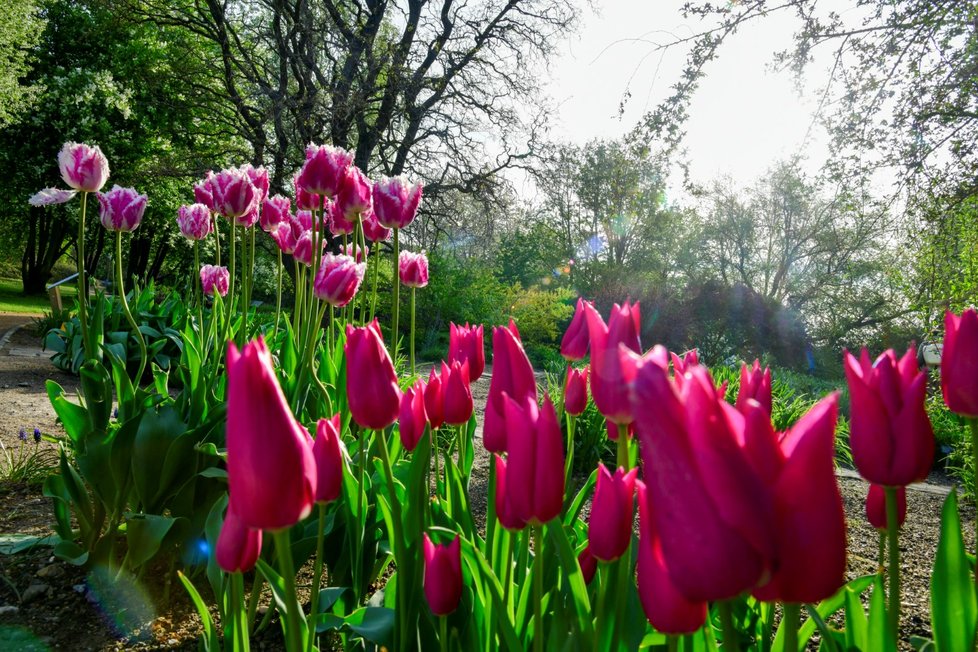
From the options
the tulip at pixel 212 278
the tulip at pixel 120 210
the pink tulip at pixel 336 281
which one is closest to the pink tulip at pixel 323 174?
the pink tulip at pixel 336 281

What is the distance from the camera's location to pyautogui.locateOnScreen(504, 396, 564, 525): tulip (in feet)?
2.55

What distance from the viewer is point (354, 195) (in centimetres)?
209

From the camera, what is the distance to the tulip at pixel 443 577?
3.04ft

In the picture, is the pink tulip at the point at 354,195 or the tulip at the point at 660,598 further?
the pink tulip at the point at 354,195

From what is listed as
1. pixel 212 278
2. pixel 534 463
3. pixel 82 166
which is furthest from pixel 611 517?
pixel 212 278

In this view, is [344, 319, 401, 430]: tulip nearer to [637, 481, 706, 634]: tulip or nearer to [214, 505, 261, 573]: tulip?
[214, 505, 261, 573]: tulip

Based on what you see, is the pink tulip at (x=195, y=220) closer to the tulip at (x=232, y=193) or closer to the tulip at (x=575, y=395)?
the tulip at (x=232, y=193)

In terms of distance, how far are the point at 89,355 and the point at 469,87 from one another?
14138mm

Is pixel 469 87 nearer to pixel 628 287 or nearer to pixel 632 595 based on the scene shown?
pixel 628 287

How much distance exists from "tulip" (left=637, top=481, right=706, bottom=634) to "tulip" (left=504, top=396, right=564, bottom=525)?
0.18 m

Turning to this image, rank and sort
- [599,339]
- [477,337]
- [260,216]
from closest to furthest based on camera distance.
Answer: [599,339] < [477,337] < [260,216]

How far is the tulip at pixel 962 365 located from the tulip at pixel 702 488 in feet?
1.67

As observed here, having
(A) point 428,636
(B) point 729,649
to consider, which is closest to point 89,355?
(A) point 428,636

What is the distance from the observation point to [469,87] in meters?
14.9
